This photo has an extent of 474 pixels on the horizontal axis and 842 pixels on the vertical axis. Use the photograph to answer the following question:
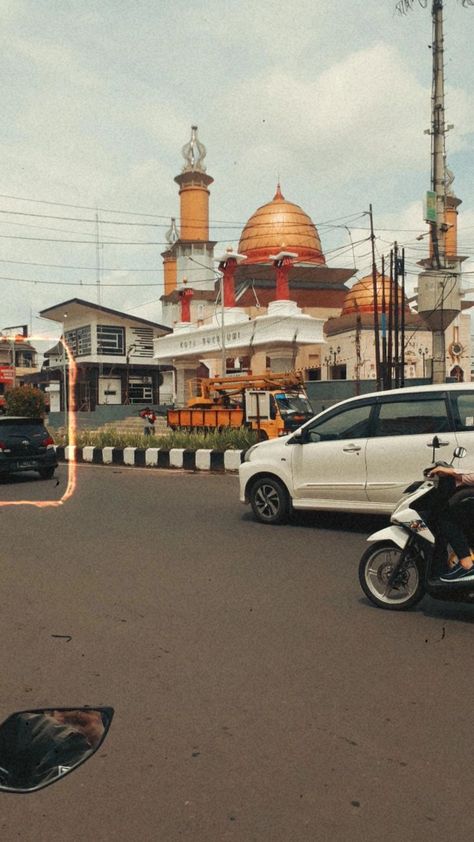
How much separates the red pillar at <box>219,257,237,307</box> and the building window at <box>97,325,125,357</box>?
15.7m

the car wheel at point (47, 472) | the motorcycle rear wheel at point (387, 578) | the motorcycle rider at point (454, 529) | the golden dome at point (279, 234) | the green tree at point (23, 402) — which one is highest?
the golden dome at point (279, 234)

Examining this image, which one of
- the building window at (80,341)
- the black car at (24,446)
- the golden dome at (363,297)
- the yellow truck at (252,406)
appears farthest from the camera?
the building window at (80,341)

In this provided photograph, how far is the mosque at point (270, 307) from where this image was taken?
36.8m

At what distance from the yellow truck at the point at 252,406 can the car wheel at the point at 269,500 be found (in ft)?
32.1

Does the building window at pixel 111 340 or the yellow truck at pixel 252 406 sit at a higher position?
the building window at pixel 111 340

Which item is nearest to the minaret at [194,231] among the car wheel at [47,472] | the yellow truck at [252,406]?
the yellow truck at [252,406]

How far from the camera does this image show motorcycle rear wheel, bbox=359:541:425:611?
190 inches

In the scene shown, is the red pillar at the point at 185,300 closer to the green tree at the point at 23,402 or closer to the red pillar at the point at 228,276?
the red pillar at the point at 228,276

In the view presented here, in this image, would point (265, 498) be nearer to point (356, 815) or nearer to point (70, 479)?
point (356, 815)

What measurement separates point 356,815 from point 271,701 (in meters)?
0.96

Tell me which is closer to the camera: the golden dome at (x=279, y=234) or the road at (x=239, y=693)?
the road at (x=239, y=693)

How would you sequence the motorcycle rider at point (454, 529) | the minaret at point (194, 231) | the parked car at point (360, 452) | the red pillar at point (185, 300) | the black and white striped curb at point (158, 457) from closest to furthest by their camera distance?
1. the motorcycle rider at point (454, 529)
2. the parked car at point (360, 452)
3. the black and white striped curb at point (158, 457)
4. the red pillar at point (185, 300)
5. the minaret at point (194, 231)

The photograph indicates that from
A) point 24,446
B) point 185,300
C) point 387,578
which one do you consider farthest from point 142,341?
point 387,578

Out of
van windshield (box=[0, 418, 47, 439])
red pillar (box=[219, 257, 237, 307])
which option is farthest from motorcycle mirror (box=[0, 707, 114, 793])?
red pillar (box=[219, 257, 237, 307])
